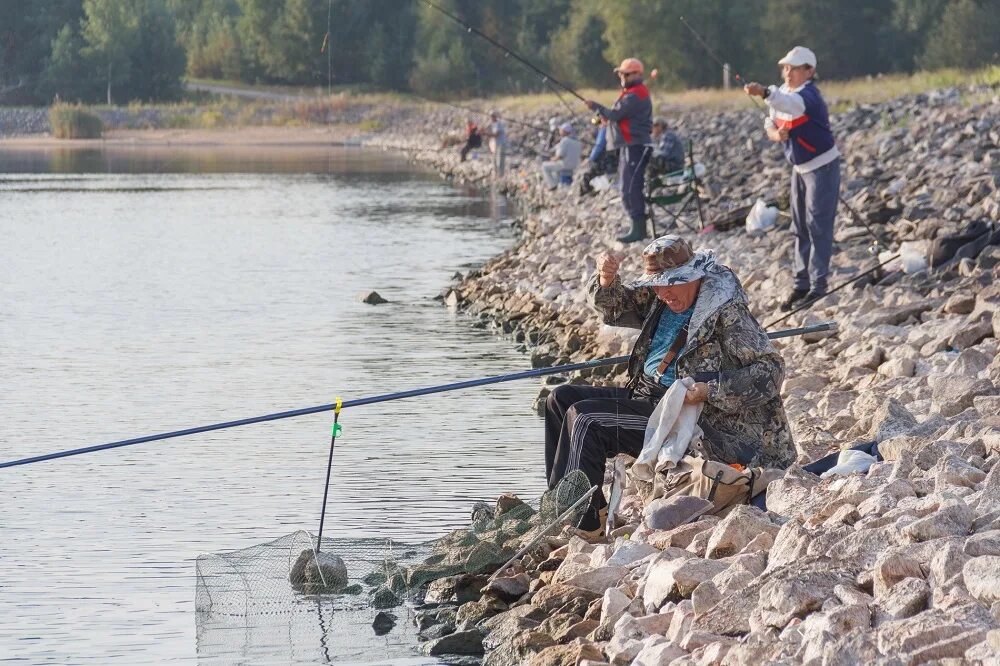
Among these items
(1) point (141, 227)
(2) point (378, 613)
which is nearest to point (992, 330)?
(2) point (378, 613)

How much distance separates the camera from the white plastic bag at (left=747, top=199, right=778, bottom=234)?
569 inches

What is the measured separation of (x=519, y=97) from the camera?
189 feet

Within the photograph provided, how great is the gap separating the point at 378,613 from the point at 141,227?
20.3 m

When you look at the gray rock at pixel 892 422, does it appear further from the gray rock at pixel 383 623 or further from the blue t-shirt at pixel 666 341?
the gray rock at pixel 383 623

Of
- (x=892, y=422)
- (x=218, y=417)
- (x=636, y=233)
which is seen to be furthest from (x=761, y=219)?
(x=892, y=422)

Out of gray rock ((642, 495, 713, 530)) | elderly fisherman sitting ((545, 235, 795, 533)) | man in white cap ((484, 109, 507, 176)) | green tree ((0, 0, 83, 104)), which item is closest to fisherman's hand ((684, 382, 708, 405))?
elderly fisherman sitting ((545, 235, 795, 533))

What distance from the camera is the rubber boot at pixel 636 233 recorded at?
14.9 meters

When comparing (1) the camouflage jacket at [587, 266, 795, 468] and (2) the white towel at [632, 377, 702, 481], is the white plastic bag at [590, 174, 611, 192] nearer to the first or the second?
(1) the camouflage jacket at [587, 266, 795, 468]

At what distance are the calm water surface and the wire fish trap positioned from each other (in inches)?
6.7

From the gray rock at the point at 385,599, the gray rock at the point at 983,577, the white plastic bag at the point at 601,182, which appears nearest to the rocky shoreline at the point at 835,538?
the gray rock at the point at 983,577

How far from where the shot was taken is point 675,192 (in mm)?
16297

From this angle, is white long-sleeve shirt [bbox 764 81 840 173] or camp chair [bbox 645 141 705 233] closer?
white long-sleeve shirt [bbox 764 81 840 173]

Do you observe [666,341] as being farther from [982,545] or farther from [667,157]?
[667,157]

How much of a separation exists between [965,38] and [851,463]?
4519cm
